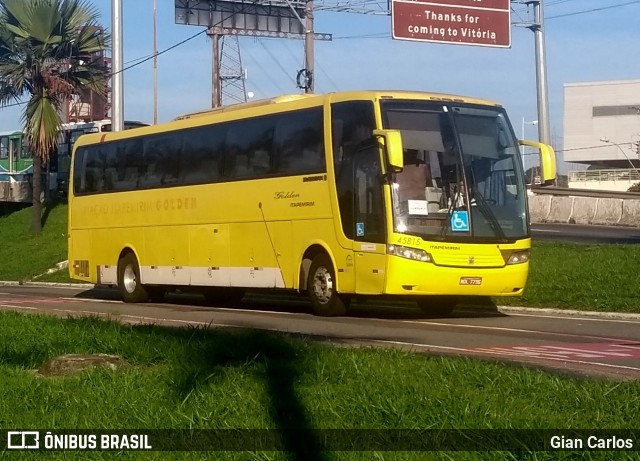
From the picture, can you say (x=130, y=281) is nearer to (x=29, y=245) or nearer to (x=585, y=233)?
(x=585, y=233)

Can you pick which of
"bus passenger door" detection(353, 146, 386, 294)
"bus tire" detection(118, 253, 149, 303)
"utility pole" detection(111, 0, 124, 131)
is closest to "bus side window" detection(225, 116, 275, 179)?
"bus passenger door" detection(353, 146, 386, 294)

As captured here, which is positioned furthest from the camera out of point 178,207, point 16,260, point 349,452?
point 16,260

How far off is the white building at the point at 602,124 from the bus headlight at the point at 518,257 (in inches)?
2600

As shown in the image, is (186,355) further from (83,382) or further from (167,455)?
(167,455)

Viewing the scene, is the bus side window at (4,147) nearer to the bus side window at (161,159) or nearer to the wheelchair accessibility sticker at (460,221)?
the bus side window at (161,159)

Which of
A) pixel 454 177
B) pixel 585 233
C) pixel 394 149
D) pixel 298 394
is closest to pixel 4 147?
pixel 585 233

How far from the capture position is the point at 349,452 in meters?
6.63

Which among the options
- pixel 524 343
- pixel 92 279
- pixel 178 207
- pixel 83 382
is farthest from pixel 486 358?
pixel 92 279

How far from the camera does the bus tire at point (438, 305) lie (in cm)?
1955

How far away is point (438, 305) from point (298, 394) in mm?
12525

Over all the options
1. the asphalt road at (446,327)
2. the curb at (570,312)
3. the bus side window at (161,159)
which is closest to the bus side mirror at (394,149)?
the asphalt road at (446,327)

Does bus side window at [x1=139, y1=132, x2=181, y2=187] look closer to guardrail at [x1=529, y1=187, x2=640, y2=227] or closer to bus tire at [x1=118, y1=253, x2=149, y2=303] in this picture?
bus tire at [x1=118, y1=253, x2=149, y2=303]

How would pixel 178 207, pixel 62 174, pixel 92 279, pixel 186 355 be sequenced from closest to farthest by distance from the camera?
pixel 186 355 < pixel 178 207 < pixel 92 279 < pixel 62 174

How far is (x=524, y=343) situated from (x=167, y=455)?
755 centimetres
